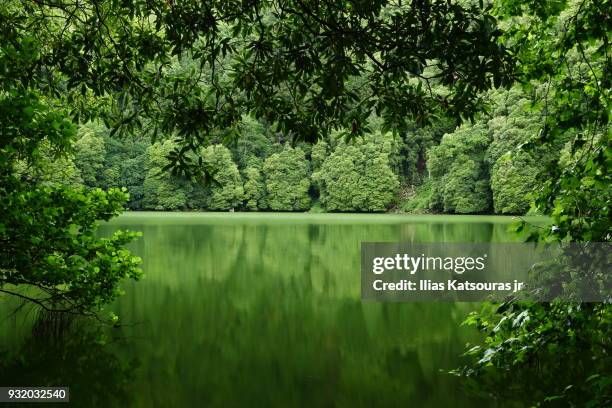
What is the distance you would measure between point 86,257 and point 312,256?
53.2 ft

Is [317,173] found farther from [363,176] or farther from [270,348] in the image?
[270,348]

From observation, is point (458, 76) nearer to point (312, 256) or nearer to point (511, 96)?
point (312, 256)

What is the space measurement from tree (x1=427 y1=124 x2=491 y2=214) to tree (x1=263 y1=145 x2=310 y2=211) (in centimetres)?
2052

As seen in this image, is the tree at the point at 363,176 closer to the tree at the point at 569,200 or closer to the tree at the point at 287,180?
the tree at the point at 287,180

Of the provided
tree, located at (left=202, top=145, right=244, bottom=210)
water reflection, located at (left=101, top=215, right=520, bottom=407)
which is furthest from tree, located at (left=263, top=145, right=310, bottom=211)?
water reflection, located at (left=101, top=215, right=520, bottom=407)

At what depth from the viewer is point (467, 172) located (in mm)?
60656

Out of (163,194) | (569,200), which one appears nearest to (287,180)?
(163,194)

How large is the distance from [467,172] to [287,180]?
25.6m

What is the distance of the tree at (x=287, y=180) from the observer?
76.7 metres

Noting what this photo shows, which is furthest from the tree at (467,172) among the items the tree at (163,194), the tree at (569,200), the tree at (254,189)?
the tree at (569,200)

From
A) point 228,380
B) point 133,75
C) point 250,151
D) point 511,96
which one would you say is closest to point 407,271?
point 228,380

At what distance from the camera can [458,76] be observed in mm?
3561

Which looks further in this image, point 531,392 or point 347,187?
point 347,187

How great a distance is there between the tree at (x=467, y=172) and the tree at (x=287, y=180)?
20.5 meters
